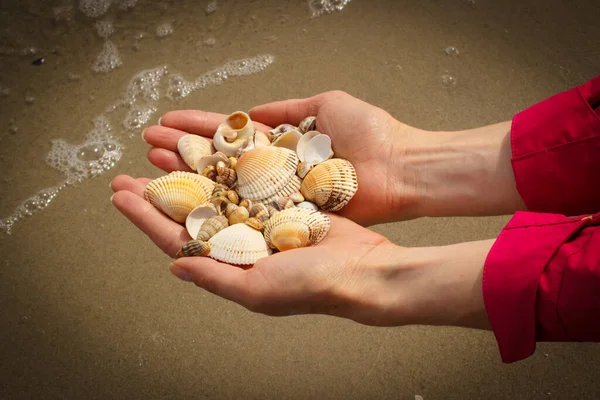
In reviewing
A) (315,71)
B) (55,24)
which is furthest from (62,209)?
(315,71)

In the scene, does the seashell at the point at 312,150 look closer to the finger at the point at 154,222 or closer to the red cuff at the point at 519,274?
the finger at the point at 154,222

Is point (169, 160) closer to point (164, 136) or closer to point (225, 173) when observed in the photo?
point (164, 136)

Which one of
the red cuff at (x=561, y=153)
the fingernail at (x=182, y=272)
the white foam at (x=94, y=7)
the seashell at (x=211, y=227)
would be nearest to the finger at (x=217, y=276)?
the fingernail at (x=182, y=272)

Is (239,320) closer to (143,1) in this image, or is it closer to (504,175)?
(504,175)

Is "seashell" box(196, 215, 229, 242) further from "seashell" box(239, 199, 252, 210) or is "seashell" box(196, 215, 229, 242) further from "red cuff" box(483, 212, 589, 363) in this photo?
"red cuff" box(483, 212, 589, 363)

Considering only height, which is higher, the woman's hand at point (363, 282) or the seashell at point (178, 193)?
the seashell at point (178, 193)
